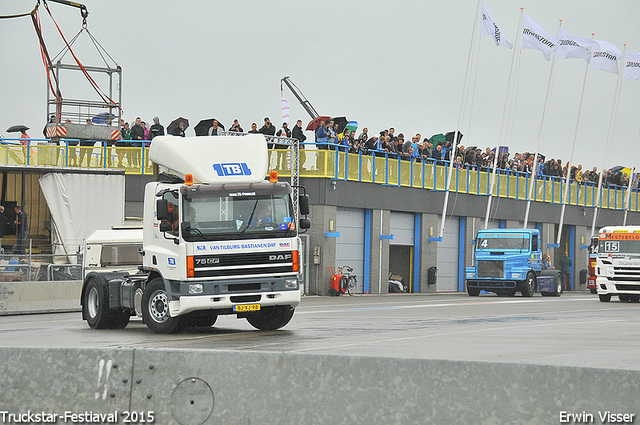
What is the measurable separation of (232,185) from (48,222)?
62.4 ft

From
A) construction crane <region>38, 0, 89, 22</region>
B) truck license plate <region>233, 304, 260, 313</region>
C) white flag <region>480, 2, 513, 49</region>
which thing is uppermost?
white flag <region>480, 2, 513, 49</region>

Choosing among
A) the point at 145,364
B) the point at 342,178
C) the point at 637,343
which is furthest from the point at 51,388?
the point at 342,178

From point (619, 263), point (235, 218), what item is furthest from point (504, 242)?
point (235, 218)

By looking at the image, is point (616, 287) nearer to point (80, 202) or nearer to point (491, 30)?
point (80, 202)

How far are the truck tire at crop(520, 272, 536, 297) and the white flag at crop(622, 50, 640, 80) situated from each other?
23.1 meters

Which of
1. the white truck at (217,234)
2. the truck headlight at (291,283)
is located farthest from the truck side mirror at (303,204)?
the truck headlight at (291,283)

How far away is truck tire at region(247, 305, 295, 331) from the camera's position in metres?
16.7

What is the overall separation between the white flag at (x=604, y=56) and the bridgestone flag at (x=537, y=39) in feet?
14.8

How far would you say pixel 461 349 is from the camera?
40.9 feet

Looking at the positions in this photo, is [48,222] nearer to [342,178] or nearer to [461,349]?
[342,178]

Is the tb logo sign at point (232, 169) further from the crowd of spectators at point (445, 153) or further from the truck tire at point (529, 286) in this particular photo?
the truck tire at point (529, 286)

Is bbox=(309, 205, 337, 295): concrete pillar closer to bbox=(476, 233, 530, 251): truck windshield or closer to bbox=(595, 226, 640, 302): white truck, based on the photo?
bbox=(476, 233, 530, 251): truck windshield

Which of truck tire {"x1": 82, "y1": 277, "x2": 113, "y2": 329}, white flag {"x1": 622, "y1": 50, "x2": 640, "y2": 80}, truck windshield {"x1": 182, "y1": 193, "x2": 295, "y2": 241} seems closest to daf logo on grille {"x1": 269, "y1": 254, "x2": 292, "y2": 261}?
truck windshield {"x1": 182, "y1": 193, "x2": 295, "y2": 241}

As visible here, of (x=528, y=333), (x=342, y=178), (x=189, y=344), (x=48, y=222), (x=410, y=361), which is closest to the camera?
(x=410, y=361)
